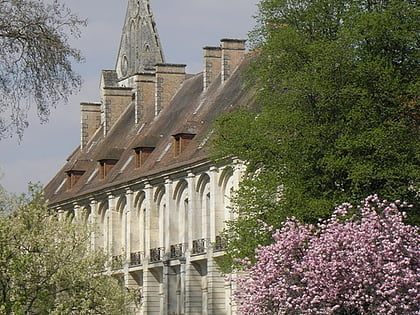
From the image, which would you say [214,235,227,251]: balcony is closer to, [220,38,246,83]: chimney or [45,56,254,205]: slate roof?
[45,56,254,205]: slate roof

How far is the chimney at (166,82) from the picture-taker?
6412 centimetres

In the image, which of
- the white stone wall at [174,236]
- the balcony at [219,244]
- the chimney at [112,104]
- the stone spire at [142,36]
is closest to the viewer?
the balcony at [219,244]

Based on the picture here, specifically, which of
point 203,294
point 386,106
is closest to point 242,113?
point 386,106

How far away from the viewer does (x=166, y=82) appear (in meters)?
64.8

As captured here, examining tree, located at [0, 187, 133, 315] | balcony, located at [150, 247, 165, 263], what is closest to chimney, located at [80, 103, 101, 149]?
balcony, located at [150, 247, 165, 263]

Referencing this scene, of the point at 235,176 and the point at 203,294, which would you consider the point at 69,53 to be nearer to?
the point at 235,176

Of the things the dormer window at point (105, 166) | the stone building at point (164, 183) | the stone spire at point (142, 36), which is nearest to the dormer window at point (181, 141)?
the stone building at point (164, 183)

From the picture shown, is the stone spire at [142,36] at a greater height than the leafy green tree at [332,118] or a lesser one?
greater

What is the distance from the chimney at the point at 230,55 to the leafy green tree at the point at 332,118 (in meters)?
20.7

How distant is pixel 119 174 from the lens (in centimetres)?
6256

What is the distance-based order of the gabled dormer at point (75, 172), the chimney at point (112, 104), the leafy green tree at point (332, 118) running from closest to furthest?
the leafy green tree at point (332, 118) < the gabled dormer at point (75, 172) < the chimney at point (112, 104)

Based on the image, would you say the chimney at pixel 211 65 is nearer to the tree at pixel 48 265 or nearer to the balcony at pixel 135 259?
the balcony at pixel 135 259

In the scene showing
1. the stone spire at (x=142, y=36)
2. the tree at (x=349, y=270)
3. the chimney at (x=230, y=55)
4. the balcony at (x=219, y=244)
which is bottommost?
the tree at (x=349, y=270)

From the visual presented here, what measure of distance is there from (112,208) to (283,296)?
34.1m
